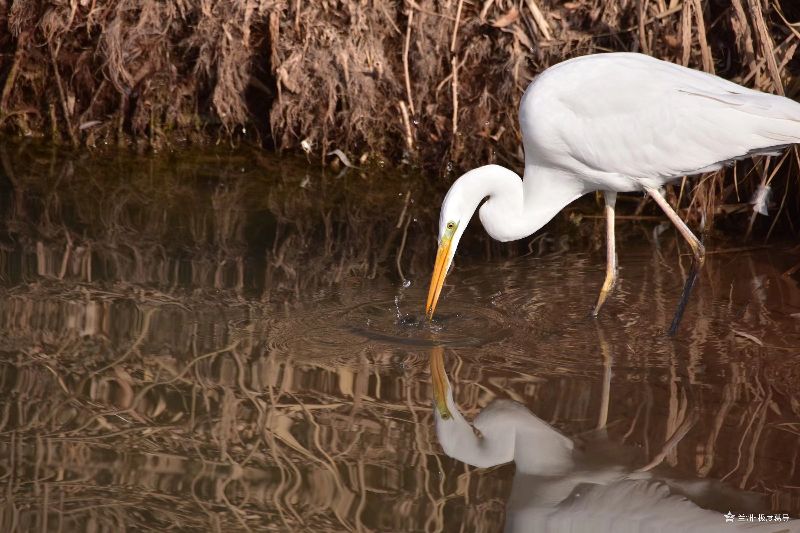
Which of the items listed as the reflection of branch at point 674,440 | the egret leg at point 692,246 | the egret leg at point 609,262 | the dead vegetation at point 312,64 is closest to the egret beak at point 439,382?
the reflection of branch at point 674,440

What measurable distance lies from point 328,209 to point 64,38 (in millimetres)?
2405

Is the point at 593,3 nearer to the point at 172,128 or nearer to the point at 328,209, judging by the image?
the point at 328,209

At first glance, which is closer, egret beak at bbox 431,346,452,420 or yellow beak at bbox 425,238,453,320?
egret beak at bbox 431,346,452,420

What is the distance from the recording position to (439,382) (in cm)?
444

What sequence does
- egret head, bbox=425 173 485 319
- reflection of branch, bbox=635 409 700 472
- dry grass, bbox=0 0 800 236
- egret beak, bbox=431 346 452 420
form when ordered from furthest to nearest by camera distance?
dry grass, bbox=0 0 800 236
egret head, bbox=425 173 485 319
egret beak, bbox=431 346 452 420
reflection of branch, bbox=635 409 700 472

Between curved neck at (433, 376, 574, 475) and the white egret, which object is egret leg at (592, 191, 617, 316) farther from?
curved neck at (433, 376, 574, 475)

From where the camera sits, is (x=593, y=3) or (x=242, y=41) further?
(x=242, y=41)

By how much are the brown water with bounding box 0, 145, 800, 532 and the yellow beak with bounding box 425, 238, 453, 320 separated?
93mm

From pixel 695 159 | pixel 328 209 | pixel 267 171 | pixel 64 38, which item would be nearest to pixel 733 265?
pixel 695 159

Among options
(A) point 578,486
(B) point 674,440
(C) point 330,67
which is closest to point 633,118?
(B) point 674,440

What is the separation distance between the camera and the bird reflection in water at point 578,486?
11.5 feet

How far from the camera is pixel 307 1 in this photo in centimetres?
726

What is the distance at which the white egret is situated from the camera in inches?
194

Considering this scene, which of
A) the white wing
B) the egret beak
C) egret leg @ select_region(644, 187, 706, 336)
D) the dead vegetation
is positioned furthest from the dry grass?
the egret beak
